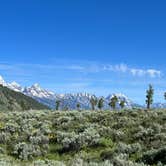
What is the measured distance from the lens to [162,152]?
17250 mm

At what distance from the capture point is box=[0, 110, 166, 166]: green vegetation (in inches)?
688

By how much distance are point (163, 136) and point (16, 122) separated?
11.7 m

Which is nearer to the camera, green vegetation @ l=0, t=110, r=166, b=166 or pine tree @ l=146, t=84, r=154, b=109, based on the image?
green vegetation @ l=0, t=110, r=166, b=166

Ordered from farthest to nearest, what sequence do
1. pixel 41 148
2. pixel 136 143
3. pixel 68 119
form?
pixel 68 119 → pixel 41 148 → pixel 136 143

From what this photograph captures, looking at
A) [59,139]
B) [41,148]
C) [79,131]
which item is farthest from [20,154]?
[79,131]

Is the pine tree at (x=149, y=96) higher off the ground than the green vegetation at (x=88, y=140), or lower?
higher

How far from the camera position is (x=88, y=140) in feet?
70.3

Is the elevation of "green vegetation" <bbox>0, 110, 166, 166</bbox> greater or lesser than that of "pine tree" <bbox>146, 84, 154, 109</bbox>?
lesser

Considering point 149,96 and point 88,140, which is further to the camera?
point 149,96

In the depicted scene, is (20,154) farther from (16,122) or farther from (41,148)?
(16,122)

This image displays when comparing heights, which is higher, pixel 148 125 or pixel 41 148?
pixel 148 125

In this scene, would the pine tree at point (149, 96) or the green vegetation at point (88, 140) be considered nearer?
the green vegetation at point (88, 140)

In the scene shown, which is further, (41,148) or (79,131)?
(79,131)

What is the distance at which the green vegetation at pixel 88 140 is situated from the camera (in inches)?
688
